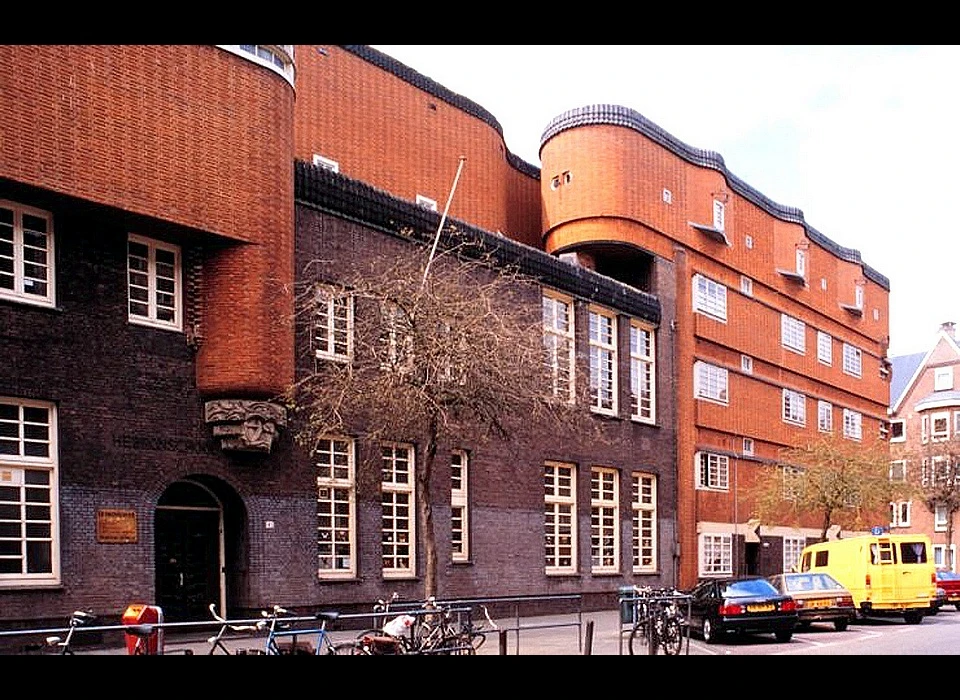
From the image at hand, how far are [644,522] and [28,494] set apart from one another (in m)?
21.5

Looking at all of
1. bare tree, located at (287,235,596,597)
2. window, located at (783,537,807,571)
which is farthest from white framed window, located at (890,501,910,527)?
bare tree, located at (287,235,596,597)

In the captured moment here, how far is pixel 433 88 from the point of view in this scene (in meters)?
33.5

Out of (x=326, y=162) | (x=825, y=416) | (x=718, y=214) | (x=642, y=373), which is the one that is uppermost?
(x=718, y=214)

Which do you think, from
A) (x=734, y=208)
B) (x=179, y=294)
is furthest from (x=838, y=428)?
(x=179, y=294)

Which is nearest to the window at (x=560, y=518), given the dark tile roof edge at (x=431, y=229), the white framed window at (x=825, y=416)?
the dark tile roof edge at (x=431, y=229)

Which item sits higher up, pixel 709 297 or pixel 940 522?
pixel 709 297

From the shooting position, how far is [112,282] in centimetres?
1878

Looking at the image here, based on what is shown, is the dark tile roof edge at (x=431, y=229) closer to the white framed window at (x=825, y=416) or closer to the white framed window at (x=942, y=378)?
the white framed window at (x=825, y=416)

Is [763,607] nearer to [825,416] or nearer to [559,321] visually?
[559,321]

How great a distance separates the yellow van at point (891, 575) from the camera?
26766 mm

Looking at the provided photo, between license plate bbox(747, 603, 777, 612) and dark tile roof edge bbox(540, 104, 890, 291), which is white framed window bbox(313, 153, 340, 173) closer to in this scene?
dark tile roof edge bbox(540, 104, 890, 291)

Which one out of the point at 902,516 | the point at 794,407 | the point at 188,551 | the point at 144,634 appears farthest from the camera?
the point at 902,516

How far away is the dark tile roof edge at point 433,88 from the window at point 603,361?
7679 mm

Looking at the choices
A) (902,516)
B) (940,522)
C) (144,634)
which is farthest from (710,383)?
(940,522)
